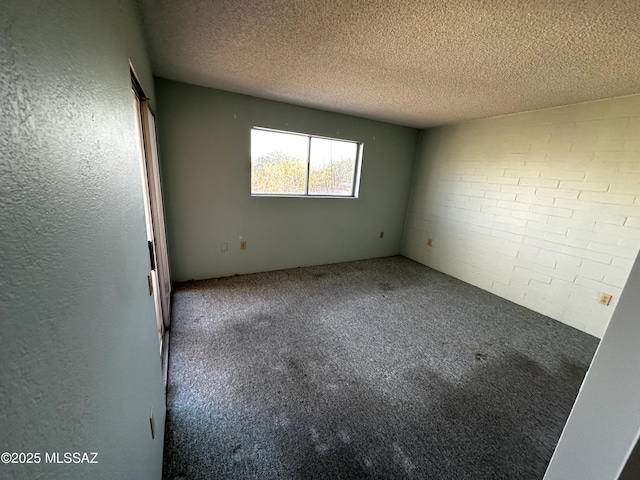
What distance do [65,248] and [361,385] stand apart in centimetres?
183

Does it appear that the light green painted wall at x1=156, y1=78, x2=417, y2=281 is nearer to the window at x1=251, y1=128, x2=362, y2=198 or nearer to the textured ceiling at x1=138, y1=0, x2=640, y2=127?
the window at x1=251, y1=128, x2=362, y2=198

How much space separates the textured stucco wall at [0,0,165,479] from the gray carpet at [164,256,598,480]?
0.72 meters

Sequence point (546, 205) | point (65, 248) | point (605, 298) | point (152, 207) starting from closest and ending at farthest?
point (65, 248)
point (152, 207)
point (605, 298)
point (546, 205)

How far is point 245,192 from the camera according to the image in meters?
3.18

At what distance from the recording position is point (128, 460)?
69cm

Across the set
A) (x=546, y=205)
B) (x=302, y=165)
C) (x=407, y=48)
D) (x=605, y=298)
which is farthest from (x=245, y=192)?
(x=605, y=298)

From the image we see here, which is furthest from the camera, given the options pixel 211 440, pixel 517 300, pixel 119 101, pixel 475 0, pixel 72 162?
pixel 517 300

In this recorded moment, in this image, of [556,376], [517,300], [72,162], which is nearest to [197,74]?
[72,162]

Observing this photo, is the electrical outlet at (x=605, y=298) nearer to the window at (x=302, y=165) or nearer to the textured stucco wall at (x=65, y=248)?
the window at (x=302, y=165)

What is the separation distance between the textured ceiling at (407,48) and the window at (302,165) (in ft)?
2.26

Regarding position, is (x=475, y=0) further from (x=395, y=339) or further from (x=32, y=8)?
(x=395, y=339)

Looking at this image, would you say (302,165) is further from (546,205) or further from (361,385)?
(546,205)

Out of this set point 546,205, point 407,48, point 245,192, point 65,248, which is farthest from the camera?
point 245,192

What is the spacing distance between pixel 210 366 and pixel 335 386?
93cm
